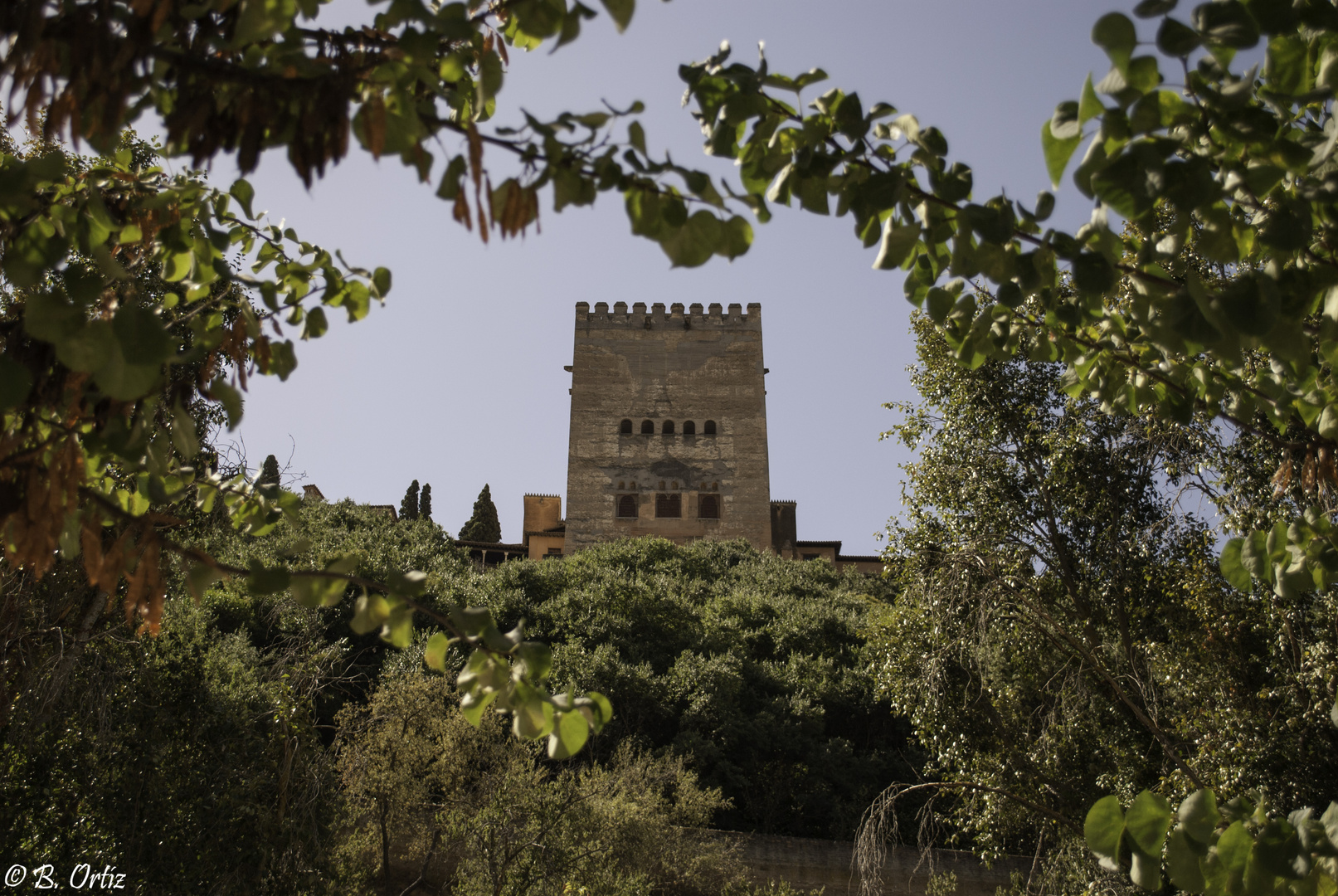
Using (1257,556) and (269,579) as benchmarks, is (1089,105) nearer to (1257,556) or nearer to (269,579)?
(1257,556)

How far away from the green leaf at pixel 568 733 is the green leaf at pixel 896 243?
3.27ft

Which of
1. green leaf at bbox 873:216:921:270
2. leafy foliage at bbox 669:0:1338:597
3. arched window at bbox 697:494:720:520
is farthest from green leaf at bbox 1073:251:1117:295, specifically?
arched window at bbox 697:494:720:520

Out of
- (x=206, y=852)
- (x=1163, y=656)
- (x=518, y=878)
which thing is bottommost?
(x=518, y=878)

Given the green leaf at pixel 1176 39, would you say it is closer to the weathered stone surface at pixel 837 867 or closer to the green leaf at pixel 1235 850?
the green leaf at pixel 1235 850

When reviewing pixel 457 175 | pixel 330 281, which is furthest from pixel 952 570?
pixel 457 175

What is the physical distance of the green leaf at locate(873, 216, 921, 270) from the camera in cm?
195

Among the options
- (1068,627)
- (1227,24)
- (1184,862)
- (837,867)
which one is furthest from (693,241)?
(837,867)

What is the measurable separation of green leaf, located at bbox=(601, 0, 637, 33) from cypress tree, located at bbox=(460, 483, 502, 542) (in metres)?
41.0

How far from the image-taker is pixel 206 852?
9.65 meters

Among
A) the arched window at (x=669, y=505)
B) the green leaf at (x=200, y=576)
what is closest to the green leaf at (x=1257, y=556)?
the green leaf at (x=200, y=576)

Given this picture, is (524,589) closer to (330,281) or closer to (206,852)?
(206,852)

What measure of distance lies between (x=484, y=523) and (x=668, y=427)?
9.74 metres

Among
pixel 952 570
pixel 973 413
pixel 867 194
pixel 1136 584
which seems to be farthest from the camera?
pixel 973 413

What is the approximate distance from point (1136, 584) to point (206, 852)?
29.0 ft
